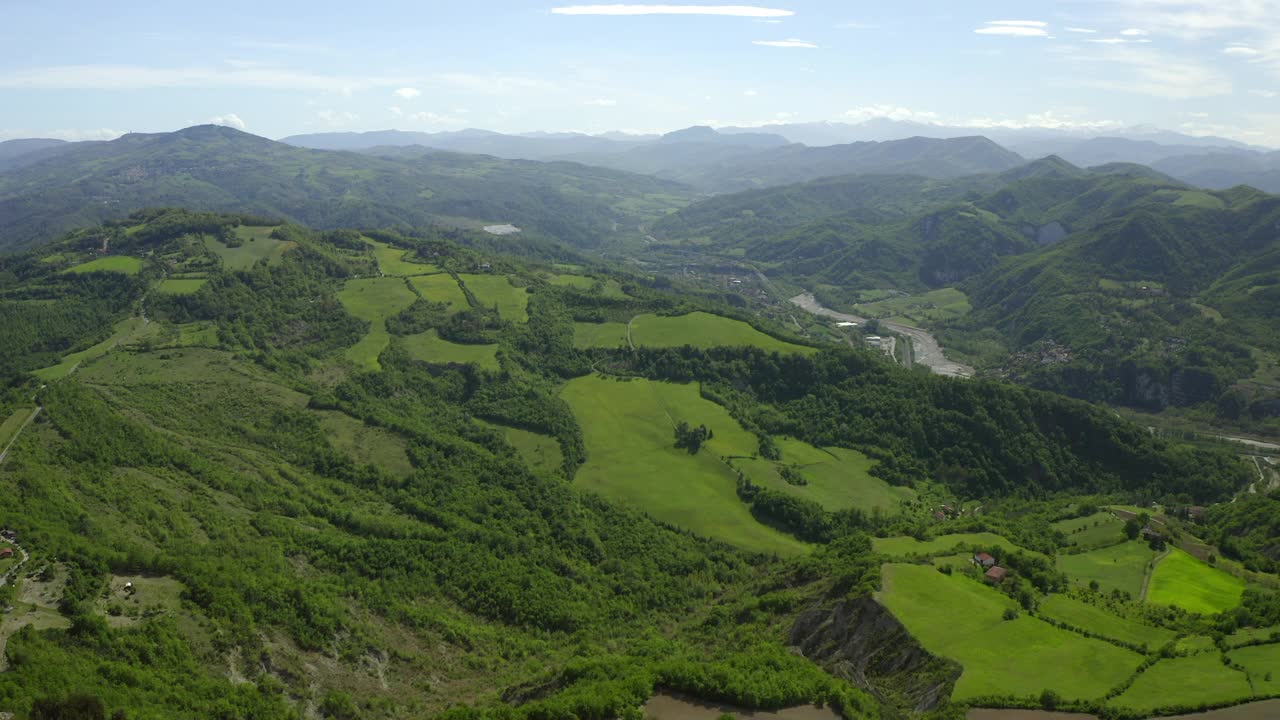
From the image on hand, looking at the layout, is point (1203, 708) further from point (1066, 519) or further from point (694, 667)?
point (1066, 519)

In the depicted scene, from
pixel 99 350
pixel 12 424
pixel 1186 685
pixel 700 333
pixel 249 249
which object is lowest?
pixel 1186 685

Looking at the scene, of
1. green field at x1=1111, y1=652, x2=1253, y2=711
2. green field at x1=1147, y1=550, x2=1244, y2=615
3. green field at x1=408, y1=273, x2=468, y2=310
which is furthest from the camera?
green field at x1=408, y1=273, x2=468, y2=310

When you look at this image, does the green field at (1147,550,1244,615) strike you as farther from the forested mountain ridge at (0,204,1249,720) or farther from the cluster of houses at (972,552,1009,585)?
the forested mountain ridge at (0,204,1249,720)

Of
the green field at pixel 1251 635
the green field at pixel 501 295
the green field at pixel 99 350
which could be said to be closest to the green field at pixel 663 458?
the green field at pixel 501 295

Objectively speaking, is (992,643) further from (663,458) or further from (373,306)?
(373,306)

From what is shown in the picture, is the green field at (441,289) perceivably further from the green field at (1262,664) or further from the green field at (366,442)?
the green field at (1262,664)

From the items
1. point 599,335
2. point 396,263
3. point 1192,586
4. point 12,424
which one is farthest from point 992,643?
point 396,263

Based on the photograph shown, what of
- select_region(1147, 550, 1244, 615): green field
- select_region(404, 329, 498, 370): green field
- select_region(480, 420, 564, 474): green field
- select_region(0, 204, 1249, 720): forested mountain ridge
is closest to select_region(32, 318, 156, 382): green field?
select_region(0, 204, 1249, 720): forested mountain ridge
